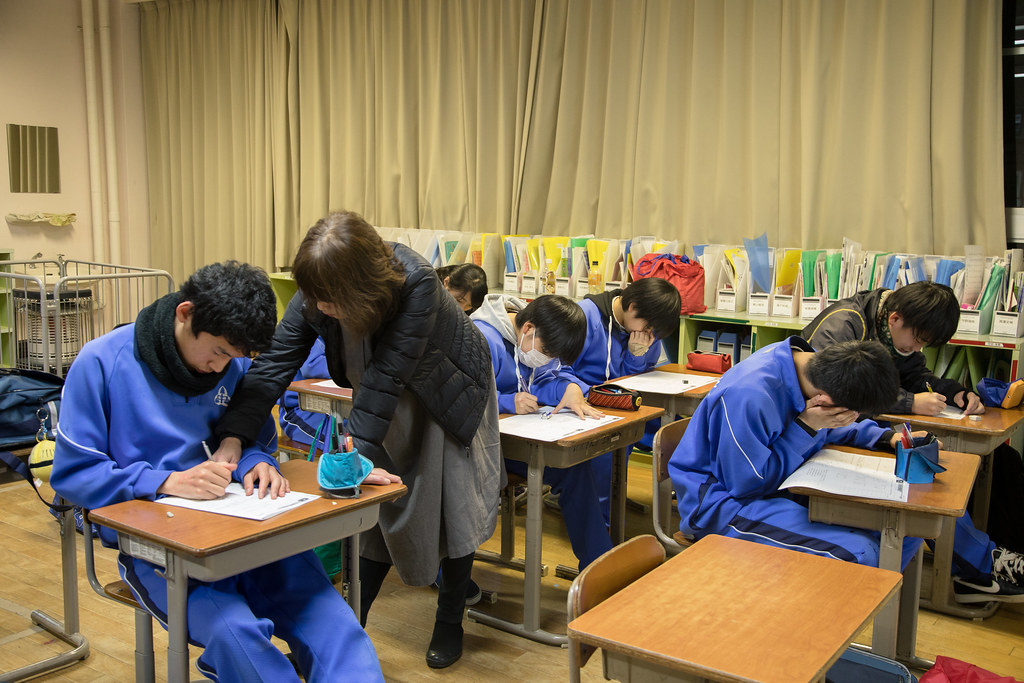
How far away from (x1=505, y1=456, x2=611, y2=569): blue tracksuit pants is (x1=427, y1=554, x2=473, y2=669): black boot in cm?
56

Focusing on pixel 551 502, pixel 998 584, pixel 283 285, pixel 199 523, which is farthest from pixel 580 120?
pixel 199 523

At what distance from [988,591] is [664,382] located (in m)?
1.35

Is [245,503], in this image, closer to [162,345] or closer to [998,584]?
[162,345]

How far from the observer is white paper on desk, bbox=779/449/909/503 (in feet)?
7.17

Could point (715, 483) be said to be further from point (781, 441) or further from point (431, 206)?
point (431, 206)

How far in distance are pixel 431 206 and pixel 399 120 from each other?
0.65 meters

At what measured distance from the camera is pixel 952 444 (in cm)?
304

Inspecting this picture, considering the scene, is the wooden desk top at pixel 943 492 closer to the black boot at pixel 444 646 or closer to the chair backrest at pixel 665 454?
the chair backrest at pixel 665 454

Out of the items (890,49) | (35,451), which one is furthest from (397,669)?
(890,49)

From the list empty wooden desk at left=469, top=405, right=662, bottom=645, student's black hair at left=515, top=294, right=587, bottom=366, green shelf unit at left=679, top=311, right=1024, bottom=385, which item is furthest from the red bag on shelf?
student's black hair at left=515, top=294, right=587, bottom=366

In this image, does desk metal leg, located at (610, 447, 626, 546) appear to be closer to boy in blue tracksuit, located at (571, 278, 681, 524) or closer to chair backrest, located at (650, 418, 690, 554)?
boy in blue tracksuit, located at (571, 278, 681, 524)

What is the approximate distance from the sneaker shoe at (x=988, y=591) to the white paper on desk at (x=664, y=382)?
116 cm

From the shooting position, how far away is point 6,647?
8.92ft

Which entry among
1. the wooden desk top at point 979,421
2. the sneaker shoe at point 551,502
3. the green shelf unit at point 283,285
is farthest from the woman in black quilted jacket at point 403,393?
the green shelf unit at point 283,285
